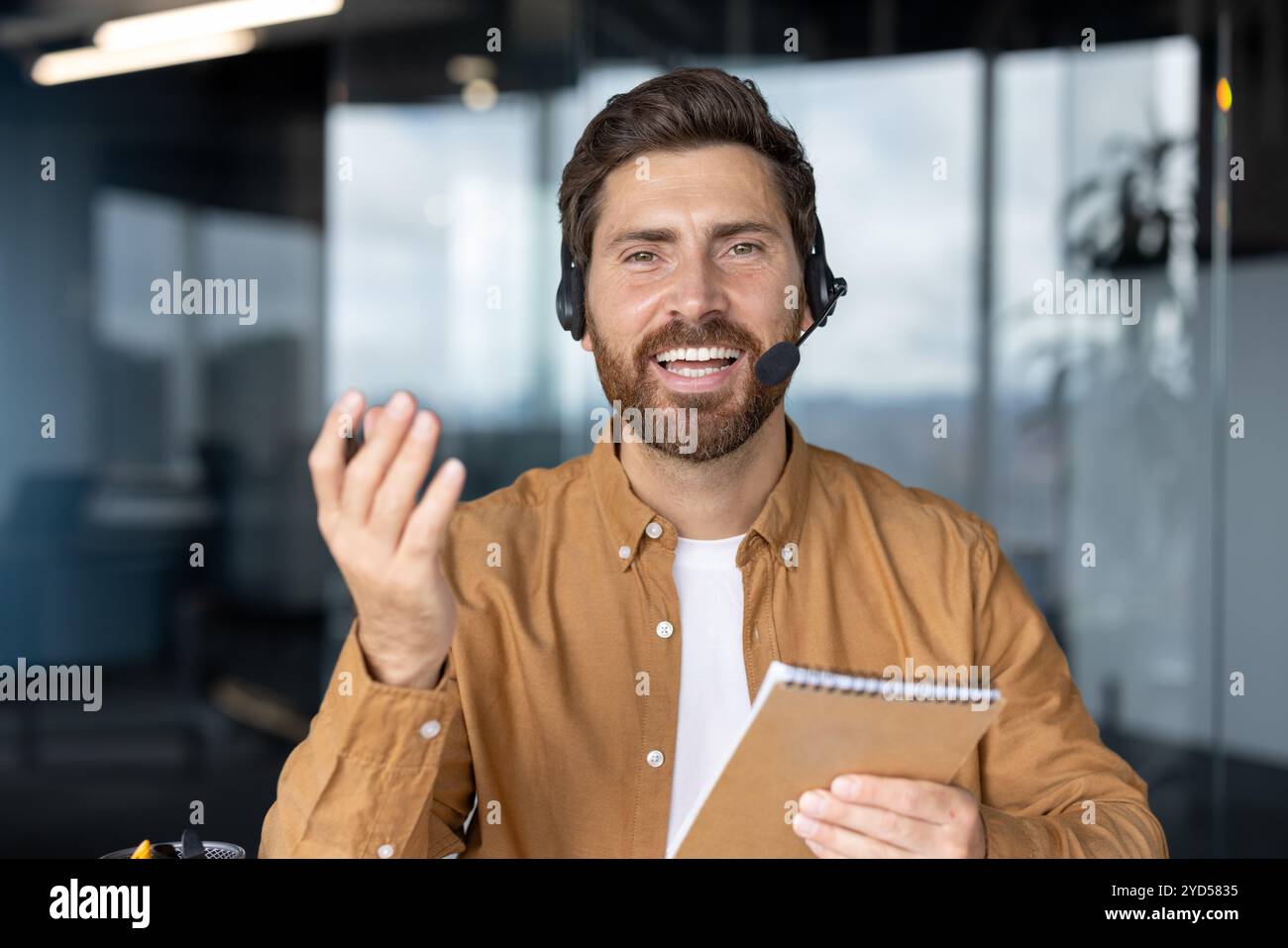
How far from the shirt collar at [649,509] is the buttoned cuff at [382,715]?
51cm

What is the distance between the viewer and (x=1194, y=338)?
4328mm

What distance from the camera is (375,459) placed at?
1.01 m

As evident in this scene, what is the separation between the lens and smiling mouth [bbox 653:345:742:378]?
166 cm

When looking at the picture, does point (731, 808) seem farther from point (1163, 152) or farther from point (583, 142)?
point (1163, 152)

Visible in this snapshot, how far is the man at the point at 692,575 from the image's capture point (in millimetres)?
1516

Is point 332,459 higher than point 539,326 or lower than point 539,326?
lower

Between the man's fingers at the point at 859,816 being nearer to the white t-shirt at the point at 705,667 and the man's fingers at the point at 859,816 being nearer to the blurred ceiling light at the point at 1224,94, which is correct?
the white t-shirt at the point at 705,667

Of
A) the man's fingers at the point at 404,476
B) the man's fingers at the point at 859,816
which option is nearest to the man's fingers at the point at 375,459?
the man's fingers at the point at 404,476

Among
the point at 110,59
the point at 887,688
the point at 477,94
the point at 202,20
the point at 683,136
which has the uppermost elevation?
the point at 202,20

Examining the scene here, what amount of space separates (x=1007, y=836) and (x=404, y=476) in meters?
0.74

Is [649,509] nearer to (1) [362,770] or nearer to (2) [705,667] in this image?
(2) [705,667]

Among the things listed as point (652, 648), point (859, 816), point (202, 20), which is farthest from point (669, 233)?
point (202, 20)

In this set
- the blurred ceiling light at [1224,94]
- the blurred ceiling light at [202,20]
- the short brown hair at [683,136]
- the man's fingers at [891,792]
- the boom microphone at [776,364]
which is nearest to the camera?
the man's fingers at [891,792]

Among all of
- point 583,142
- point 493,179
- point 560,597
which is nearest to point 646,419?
point 560,597
